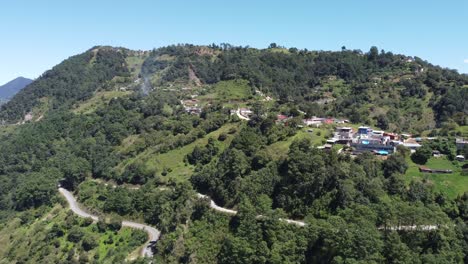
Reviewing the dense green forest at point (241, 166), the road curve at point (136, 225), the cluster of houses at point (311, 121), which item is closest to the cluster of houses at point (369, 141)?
the dense green forest at point (241, 166)

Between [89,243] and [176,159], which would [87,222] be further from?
[176,159]

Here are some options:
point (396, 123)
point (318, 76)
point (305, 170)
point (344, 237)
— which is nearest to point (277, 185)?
point (305, 170)

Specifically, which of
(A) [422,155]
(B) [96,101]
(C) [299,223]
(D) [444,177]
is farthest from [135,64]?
(D) [444,177]

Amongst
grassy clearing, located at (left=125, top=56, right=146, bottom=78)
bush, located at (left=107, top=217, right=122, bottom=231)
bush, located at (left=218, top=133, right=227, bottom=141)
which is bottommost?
bush, located at (left=107, top=217, right=122, bottom=231)

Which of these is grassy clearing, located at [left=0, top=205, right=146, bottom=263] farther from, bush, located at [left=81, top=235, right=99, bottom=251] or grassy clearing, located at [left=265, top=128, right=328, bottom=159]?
grassy clearing, located at [left=265, top=128, right=328, bottom=159]

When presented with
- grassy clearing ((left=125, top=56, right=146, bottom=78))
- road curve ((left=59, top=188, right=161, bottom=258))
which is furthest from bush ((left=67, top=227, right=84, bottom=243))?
grassy clearing ((left=125, top=56, right=146, bottom=78))

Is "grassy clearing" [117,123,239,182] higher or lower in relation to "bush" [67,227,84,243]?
higher

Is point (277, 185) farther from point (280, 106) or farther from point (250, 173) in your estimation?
point (280, 106)
